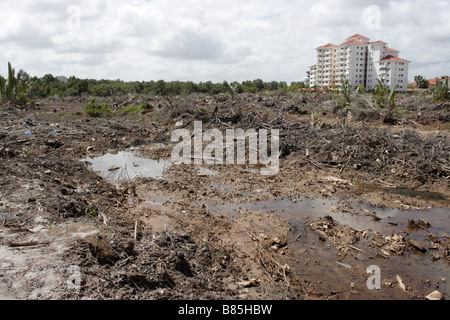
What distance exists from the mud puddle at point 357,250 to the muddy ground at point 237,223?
20 millimetres

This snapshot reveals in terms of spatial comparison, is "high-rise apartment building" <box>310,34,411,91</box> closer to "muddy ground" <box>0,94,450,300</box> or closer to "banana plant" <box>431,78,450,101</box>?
"banana plant" <box>431,78,450,101</box>

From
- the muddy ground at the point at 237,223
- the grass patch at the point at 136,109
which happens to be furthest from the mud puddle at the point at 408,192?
the grass patch at the point at 136,109

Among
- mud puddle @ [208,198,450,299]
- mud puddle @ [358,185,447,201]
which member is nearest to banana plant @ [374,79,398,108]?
mud puddle @ [358,185,447,201]

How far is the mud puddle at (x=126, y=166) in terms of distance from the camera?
27.6ft

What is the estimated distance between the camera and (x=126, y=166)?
31.0 feet

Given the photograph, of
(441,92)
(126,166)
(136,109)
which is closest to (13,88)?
(136,109)

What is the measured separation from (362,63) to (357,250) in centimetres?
6290

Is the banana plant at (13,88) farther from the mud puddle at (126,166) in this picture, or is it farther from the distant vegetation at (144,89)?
the mud puddle at (126,166)

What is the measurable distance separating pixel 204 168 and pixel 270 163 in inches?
77.9

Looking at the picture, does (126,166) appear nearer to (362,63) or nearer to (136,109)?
(136,109)

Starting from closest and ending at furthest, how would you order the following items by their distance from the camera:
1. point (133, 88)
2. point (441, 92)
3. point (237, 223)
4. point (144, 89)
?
point (237, 223) < point (441, 92) < point (144, 89) < point (133, 88)

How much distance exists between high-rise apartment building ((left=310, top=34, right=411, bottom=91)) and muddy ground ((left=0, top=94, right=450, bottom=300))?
51735 mm

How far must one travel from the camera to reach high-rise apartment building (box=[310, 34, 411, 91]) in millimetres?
53812
